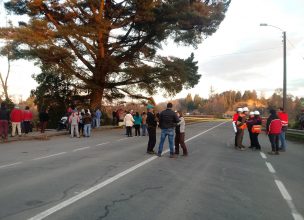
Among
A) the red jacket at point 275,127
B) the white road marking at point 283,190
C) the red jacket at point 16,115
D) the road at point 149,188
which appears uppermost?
the red jacket at point 16,115

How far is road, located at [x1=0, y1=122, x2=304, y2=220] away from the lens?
6.84 metres

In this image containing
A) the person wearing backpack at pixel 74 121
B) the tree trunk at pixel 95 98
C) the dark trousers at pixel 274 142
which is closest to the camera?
the dark trousers at pixel 274 142

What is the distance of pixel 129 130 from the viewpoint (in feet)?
87.6

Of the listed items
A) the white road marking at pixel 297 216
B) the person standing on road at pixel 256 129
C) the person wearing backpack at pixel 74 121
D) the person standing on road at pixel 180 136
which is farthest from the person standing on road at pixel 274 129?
the person wearing backpack at pixel 74 121

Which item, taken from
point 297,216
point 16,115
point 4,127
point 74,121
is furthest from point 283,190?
point 74,121

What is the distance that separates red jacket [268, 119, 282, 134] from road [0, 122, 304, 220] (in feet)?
7.53

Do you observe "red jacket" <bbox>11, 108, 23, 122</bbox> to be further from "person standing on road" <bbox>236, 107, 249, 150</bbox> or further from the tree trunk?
the tree trunk

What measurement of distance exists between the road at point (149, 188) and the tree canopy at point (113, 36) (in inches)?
767

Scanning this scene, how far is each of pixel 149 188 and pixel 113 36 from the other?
98.1 ft

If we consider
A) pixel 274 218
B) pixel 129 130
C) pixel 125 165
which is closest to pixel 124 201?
pixel 274 218

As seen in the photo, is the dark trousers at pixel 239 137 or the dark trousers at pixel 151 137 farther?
the dark trousers at pixel 239 137

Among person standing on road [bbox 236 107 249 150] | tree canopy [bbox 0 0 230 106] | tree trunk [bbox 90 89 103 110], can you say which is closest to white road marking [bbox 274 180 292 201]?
person standing on road [bbox 236 107 249 150]

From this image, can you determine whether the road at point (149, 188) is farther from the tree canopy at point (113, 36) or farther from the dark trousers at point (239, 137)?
the tree canopy at point (113, 36)

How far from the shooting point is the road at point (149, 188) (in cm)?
684
